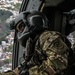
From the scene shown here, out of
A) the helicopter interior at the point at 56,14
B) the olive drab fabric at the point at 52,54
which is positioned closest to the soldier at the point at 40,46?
the olive drab fabric at the point at 52,54

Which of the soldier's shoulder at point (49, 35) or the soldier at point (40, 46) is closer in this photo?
the soldier at point (40, 46)

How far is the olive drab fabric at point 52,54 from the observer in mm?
5031

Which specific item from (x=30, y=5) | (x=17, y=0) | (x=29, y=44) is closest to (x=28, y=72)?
Answer: (x=29, y=44)

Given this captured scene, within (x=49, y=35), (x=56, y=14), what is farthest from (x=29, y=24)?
(x=56, y=14)

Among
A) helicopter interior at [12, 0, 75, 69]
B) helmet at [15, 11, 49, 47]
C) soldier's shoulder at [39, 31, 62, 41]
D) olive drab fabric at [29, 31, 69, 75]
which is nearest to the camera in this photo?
olive drab fabric at [29, 31, 69, 75]

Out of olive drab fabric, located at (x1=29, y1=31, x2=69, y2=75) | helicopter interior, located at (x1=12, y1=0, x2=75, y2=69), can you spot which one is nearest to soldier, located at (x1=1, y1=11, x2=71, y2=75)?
olive drab fabric, located at (x1=29, y1=31, x2=69, y2=75)

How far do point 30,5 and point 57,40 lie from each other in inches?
80.8

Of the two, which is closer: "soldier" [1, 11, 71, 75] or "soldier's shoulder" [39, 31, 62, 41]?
"soldier" [1, 11, 71, 75]

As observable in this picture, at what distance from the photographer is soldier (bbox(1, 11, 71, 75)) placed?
5047 mm

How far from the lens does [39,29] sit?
5559mm

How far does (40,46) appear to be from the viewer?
5.30 metres

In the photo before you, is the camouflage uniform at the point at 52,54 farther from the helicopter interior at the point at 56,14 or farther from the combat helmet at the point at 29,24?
the helicopter interior at the point at 56,14

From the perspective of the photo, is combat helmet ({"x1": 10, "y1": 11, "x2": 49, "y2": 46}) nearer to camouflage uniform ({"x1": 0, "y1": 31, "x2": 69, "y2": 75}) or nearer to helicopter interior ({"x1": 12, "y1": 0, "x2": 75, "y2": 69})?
camouflage uniform ({"x1": 0, "y1": 31, "x2": 69, "y2": 75})

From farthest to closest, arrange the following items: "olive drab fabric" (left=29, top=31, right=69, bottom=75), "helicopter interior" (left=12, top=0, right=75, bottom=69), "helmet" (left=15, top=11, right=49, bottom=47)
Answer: "helicopter interior" (left=12, top=0, right=75, bottom=69) → "helmet" (left=15, top=11, right=49, bottom=47) → "olive drab fabric" (left=29, top=31, right=69, bottom=75)
